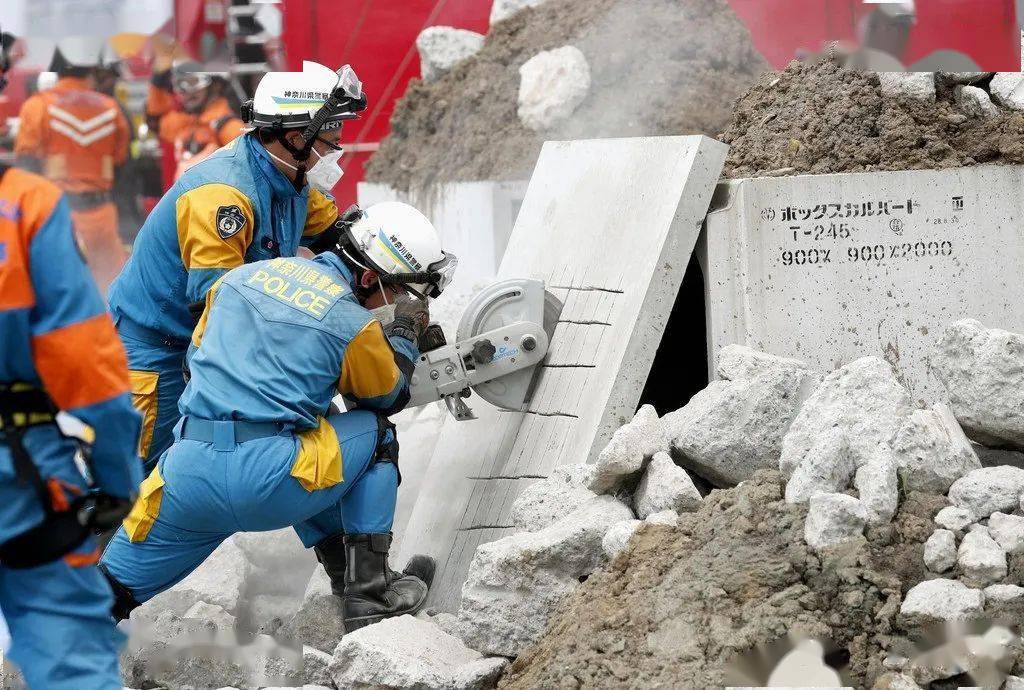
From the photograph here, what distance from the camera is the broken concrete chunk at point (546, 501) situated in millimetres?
4676

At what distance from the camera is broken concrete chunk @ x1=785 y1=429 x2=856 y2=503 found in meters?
3.97

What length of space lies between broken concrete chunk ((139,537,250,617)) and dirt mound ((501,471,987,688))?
1687 mm

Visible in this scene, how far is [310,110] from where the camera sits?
16.9 feet

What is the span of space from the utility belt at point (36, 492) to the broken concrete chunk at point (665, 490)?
1.89m

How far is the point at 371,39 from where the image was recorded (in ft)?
35.9

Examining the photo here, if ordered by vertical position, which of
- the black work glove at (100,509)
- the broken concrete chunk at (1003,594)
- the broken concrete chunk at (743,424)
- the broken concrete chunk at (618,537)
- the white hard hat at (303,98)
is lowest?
the broken concrete chunk at (618,537)

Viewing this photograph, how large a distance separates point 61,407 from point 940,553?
2.25 meters

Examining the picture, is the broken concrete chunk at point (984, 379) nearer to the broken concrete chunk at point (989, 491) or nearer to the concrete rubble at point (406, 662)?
the broken concrete chunk at point (989, 491)

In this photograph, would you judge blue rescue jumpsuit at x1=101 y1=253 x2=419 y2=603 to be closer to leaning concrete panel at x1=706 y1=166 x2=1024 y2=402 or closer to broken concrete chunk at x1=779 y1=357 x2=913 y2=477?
broken concrete chunk at x1=779 y1=357 x2=913 y2=477

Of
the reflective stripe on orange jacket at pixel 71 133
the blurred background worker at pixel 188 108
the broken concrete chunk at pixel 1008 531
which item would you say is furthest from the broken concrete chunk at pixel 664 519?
the blurred background worker at pixel 188 108

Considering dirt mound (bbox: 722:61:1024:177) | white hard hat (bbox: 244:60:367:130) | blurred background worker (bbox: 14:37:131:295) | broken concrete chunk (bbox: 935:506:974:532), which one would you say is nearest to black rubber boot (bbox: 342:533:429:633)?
white hard hat (bbox: 244:60:367:130)

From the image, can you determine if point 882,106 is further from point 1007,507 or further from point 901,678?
point 901,678

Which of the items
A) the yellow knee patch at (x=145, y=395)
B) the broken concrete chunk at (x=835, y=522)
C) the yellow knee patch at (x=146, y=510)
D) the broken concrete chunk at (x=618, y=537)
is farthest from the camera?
the yellow knee patch at (x=145, y=395)

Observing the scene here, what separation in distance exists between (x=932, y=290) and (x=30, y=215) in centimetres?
352
